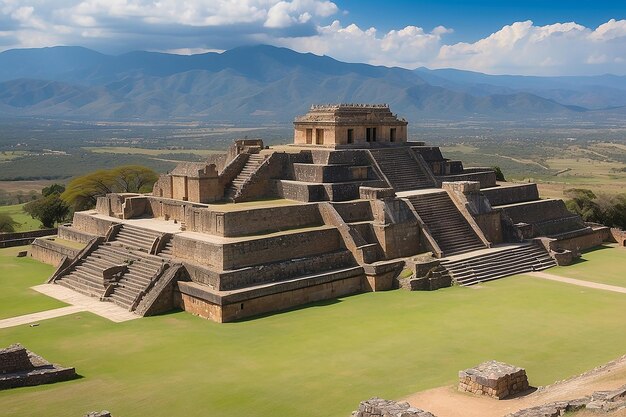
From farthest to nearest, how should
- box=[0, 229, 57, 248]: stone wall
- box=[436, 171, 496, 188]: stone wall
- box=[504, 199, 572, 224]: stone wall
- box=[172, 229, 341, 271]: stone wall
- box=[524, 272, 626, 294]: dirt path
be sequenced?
box=[0, 229, 57, 248]: stone wall → box=[436, 171, 496, 188]: stone wall → box=[504, 199, 572, 224]: stone wall → box=[524, 272, 626, 294]: dirt path → box=[172, 229, 341, 271]: stone wall

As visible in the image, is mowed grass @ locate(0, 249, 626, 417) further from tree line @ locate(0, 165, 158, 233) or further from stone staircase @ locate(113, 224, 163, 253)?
tree line @ locate(0, 165, 158, 233)

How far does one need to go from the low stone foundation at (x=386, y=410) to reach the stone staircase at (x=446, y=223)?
12.6 meters

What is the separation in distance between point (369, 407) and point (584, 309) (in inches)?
388

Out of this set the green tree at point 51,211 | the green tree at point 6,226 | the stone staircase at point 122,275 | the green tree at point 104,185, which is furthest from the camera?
the green tree at point 104,185

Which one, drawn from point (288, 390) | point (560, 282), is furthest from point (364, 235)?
point (288, 390)

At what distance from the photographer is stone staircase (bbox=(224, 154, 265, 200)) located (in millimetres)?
23938

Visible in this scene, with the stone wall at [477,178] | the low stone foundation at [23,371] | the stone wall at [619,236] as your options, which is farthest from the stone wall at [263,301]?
the stone wall at [619,236]

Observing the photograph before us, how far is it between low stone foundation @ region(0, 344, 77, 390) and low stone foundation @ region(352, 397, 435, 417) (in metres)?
6.03

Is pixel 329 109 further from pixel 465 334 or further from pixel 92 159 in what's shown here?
pixel 92 159

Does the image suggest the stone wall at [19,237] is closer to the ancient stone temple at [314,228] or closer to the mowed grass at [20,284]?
the mowed grass at [20,284]

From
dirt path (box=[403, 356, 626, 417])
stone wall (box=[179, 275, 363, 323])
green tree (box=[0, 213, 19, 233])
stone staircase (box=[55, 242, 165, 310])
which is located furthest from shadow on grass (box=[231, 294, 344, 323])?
green tree (box=[0, 213, 19, 233])

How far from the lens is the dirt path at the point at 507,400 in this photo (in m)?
10.7

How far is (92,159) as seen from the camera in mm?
104750

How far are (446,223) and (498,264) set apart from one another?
95.6 inches
